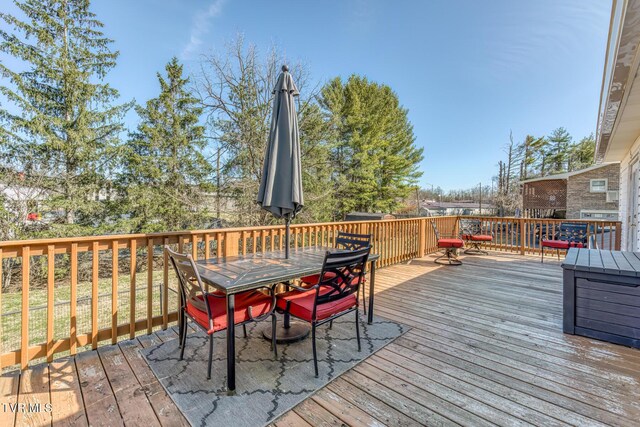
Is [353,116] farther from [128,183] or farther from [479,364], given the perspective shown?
[479,364]

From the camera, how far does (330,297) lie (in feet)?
7.57

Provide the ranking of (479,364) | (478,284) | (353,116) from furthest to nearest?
(353,116) < (478,284) < (479,364)

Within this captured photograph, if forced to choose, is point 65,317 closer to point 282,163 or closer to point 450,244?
point 282,163

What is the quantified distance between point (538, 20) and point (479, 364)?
8.55 m

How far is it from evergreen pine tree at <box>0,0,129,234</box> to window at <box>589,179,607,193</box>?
23.1 meters

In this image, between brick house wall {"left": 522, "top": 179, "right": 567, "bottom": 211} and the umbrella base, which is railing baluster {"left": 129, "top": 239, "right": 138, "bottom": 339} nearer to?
the umbrella base

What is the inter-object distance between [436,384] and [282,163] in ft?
7.27

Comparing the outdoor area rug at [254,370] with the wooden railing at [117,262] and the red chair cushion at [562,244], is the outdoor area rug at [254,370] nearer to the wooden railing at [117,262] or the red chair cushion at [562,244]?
the wooden railing at [117,262]

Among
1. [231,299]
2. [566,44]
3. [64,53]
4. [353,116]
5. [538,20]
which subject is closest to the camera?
[231,299]

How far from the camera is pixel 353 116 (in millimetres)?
16297

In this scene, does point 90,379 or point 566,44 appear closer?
point 90,379

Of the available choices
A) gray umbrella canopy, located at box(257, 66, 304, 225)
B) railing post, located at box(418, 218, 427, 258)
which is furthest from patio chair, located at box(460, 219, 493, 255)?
gray umbrella canopy, located at box(257, 66, 304, 225)

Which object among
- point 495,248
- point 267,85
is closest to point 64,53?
point 267,85

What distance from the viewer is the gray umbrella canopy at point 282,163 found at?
2.73m
